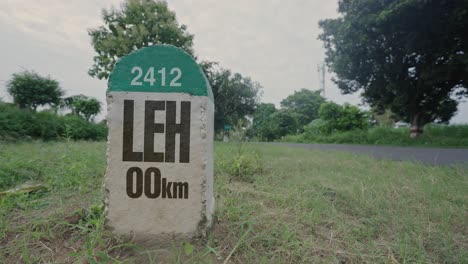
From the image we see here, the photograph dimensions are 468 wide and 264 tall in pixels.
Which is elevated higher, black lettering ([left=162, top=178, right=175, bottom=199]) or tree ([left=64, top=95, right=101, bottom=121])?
tree ([left=64, top=95, right=101, bottom=121])

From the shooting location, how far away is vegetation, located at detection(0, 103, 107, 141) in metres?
6.06

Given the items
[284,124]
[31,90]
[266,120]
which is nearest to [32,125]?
[31,90]

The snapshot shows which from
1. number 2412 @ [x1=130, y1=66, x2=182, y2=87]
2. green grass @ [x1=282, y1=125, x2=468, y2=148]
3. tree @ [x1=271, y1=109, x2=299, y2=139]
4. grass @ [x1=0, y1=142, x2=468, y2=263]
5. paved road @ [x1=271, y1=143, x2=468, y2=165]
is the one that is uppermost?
tree @ [x1=271, y1=109, x2=299, y2=139]

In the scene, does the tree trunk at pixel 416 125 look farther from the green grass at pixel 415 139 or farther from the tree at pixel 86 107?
the tree at pixel 86 107

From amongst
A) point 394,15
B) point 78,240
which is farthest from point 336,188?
point 394,15

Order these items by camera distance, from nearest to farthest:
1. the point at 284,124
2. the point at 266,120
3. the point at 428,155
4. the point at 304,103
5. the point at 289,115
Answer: the point at 428,155
the point at 284,124
the point at 289,115
the point at 266,120
the point at 304,103

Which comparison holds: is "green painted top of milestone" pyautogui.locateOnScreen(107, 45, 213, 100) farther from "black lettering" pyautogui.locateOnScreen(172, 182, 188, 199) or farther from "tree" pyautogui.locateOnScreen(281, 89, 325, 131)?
"tree" pyautogui.locateOnScreen(281, 89, 325, 131)

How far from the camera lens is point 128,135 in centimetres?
116

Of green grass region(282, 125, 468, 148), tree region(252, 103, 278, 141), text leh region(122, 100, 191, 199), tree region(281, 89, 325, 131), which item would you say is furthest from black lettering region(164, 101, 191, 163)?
tree region(281, 89, 325, 131)

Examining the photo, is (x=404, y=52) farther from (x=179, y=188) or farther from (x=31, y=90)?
(x=31, y=90)

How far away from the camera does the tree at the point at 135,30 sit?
1101 centimetres

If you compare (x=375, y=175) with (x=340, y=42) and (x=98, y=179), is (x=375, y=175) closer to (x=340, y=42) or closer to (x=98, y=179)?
(x=98, y=179)

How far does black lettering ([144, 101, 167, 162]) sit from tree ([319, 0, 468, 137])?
9700 mm

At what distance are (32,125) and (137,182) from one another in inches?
338
